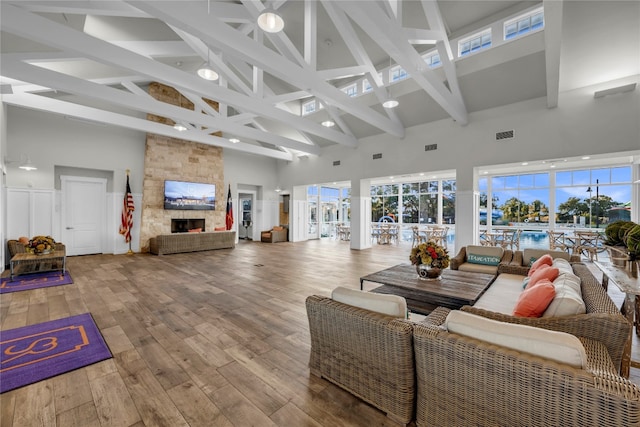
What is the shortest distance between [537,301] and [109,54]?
6305 mm

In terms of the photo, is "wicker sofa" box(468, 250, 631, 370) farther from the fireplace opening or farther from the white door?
the white door

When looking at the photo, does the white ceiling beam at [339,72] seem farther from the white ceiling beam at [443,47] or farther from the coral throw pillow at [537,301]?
the coral throw pillow at [537,301]

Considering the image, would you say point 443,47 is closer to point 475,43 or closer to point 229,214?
point 475,43

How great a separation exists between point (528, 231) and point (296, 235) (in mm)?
8986

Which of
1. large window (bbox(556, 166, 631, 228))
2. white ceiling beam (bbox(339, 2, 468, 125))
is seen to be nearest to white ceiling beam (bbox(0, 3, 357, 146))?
white ceiling beam (bbox(339, 2, 468, 125))

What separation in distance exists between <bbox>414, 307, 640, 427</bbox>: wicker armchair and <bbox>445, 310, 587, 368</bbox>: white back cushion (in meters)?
0.04

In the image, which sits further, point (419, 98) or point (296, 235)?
point (296, 235)

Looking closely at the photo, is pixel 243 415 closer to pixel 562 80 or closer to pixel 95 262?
pixel 95 262

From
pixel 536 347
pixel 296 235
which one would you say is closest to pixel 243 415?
pixel 536 347

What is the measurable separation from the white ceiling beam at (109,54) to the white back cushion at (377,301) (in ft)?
13.3

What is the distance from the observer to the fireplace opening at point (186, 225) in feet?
30.9

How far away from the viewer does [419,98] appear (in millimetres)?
7133

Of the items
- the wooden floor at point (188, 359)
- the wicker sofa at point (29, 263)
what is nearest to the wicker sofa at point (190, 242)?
the wicker sofa at point (29, 263)

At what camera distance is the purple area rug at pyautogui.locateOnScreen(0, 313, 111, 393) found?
221cm
